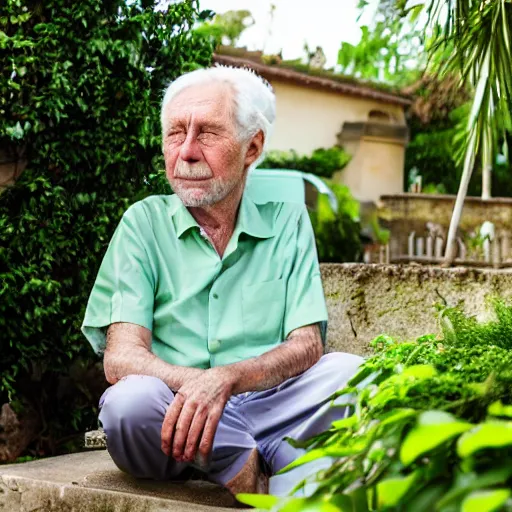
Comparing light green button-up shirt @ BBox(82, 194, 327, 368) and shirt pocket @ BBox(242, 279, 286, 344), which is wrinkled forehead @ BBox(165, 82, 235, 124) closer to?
light green button-up shirt @ BBox(82, 194, 327, 368)

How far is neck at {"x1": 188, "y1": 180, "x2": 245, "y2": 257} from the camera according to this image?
2793 mm

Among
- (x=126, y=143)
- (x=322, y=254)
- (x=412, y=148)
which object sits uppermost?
(x=412, y=148)

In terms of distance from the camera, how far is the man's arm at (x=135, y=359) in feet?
7.87

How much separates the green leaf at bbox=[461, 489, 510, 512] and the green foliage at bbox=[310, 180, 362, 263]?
15307mm

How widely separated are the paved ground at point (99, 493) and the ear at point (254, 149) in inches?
42.2

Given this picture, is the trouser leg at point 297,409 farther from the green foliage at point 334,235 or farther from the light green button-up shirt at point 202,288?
the green foliage at point 334,235

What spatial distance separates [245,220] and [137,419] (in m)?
0.80

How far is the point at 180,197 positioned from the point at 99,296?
41cm

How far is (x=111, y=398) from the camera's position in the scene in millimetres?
2391

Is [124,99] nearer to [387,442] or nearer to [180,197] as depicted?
[180,197]

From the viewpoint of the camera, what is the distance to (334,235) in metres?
16.8

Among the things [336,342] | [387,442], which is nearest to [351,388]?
[387,442]

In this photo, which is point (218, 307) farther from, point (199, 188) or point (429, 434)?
point (429, 434)

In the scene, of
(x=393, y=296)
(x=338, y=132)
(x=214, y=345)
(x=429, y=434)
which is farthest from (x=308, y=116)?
(x=429, y=434)
